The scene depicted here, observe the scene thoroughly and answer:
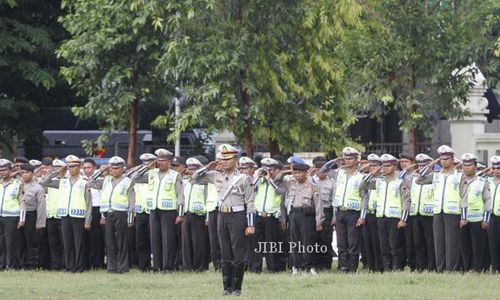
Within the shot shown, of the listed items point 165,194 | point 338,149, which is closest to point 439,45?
point 338,149

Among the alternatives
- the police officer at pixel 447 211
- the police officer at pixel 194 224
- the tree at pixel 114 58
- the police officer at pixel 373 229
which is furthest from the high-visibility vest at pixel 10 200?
the police officer at pixel 447 211

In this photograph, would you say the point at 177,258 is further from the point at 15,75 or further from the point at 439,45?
the point at 15,75

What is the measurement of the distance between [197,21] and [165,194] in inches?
180

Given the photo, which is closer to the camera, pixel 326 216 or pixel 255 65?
pixel 326 216

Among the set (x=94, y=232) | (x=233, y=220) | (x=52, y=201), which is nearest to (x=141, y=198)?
(x=94, y=232)

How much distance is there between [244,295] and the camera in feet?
58.1

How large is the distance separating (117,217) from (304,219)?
126 inches

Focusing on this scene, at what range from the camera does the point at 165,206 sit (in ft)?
75.1

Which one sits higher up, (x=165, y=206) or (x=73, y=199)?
(x=73, y=199)

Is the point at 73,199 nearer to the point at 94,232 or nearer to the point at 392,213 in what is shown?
the point at 94,232

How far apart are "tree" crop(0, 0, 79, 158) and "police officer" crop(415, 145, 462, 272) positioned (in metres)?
12.6

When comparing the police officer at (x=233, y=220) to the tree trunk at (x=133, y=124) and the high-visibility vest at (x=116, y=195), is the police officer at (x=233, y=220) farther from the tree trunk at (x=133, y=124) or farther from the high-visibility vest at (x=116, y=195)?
the tree trunk at (x=133, y=124)

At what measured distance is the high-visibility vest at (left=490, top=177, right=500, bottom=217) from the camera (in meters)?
21.1

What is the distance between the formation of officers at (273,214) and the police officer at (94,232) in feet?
0.07
